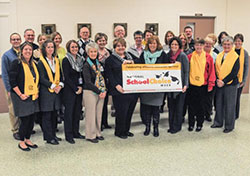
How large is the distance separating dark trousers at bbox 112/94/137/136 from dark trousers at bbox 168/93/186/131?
0.64 meters

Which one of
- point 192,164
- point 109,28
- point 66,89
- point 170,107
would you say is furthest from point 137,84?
point 109,28

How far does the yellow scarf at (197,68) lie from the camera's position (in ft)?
12.3

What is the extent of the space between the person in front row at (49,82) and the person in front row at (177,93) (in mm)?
1636

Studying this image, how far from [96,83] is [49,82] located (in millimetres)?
620

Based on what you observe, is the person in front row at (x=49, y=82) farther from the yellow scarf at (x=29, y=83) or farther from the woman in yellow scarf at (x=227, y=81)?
the woman in yellow scarf at (x=227, y=81)

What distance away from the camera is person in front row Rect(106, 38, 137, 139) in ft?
11.5

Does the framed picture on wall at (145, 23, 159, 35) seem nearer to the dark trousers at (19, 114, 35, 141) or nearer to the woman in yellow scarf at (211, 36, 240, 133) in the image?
the woman in yellow scarf at (211, 36, 240, 133)

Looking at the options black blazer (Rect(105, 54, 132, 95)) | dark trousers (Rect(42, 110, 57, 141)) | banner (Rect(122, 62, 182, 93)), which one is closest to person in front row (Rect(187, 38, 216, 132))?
banner (Rect(122, 62, 182, 93))

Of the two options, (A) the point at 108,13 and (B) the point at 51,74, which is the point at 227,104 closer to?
(B) the point at 51,74

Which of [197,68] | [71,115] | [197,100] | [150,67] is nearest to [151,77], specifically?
[150,67]

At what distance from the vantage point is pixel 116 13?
18.9 feet

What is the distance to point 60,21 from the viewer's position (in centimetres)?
541

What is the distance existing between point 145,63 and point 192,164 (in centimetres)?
153

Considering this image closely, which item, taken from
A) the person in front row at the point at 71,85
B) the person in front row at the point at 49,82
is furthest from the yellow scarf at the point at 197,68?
the person in front row at the point at 49,82
